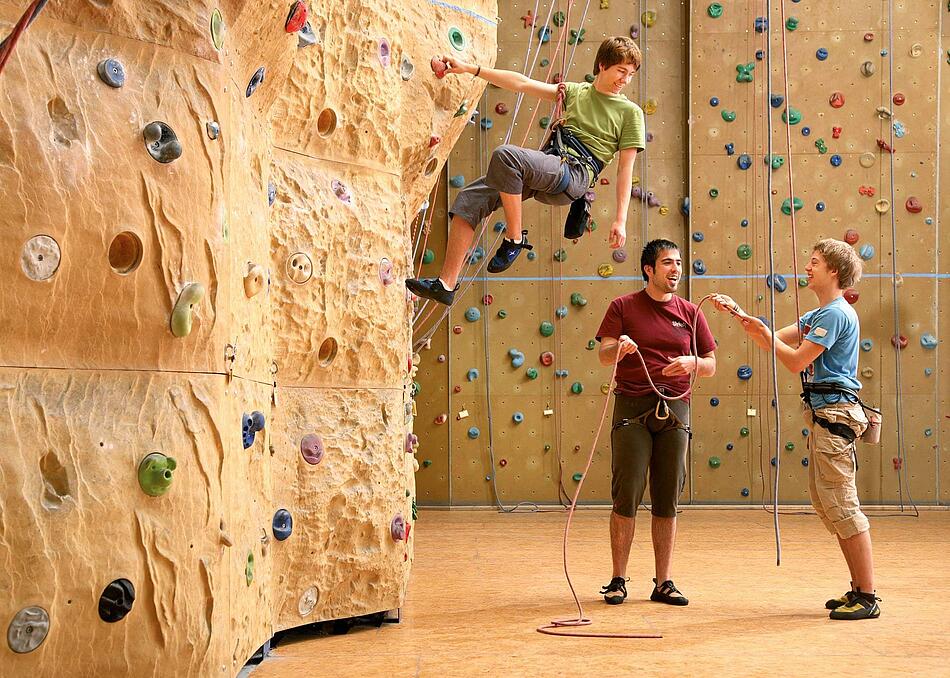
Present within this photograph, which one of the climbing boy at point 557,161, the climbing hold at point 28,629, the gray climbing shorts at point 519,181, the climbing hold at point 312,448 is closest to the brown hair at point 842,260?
the climbing boy at point 557,161

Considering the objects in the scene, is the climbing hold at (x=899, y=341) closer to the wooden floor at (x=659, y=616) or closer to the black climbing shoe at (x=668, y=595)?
the wooden floor at (x=659, y=616)

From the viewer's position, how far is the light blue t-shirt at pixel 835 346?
365 centimetres

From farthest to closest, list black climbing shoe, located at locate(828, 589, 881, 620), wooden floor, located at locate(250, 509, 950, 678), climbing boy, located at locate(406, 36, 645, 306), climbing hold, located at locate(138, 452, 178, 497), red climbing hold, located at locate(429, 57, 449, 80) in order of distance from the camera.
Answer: black climbing shoe, located at locate(828, 589, 881, 620) < red climbing hold, located at locate(429, 57, 449, 80) < climbing boy, located at locate(406, 36, 645, 306) < wooden floor, located at locate(250, 509, 950, 678) < climbing hold, located at locate(138, 452, 178, 497)

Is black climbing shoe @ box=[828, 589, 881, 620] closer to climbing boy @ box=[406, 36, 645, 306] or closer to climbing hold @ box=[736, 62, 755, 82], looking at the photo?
climbing boy @ box=[406, 36, 645, 306]

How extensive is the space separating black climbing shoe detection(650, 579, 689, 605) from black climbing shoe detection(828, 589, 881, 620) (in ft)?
1.95

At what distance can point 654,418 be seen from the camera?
12.9 ft

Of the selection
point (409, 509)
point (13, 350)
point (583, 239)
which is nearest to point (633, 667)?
point (409, 509)

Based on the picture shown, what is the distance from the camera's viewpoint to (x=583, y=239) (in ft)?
24.6

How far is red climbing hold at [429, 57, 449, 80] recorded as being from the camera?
11.1ft

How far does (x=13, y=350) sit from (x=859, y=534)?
3.07 m

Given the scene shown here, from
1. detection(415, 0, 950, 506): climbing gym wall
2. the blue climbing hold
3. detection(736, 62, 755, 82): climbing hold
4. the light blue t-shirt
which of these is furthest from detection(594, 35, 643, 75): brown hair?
detection(736, 62, 755, 82): climbing hold

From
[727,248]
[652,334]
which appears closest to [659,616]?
[652,334]

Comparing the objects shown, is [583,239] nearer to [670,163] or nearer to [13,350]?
[670,163]

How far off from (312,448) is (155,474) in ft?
3.60
